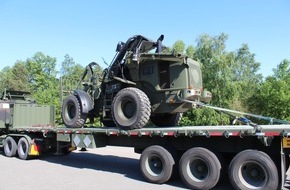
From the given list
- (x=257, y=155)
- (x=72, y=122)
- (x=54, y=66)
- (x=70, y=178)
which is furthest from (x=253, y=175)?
(x=54, y=66)

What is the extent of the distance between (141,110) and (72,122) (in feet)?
10.5

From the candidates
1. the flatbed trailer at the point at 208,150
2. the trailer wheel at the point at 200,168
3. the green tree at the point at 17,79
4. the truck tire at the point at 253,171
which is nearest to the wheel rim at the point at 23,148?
the flatbed trailer at the point at 208,150

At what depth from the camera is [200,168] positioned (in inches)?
327

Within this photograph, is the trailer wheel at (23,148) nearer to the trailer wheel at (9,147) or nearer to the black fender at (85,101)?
the trailer wheel at (9,147)

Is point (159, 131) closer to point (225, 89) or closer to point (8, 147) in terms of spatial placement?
point (8, 147)

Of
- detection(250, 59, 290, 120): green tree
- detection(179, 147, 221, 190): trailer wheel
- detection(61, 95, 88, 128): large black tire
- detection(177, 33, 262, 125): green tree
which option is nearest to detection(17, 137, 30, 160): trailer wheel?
detection(61, 95, 88, 128): large black tire

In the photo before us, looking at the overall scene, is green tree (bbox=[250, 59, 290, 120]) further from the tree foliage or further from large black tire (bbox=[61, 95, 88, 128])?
large black tire (bbox=[61, 95, 88, 128])

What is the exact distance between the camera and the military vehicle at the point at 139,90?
988cm

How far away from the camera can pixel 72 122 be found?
11.9 meters

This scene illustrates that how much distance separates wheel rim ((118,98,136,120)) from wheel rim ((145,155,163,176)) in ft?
4.92

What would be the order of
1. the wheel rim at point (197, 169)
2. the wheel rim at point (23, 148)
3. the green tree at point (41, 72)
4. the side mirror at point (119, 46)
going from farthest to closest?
the green tree at point (41, 72), the wheel rim at point (23, 148), the side mirror at point (119, 46), the wheel rim at point (197, 169)

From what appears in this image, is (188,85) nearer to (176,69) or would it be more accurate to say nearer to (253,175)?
(176,69)

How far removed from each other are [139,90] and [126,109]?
704mm

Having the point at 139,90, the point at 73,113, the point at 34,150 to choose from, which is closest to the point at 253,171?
the point at 139,90
